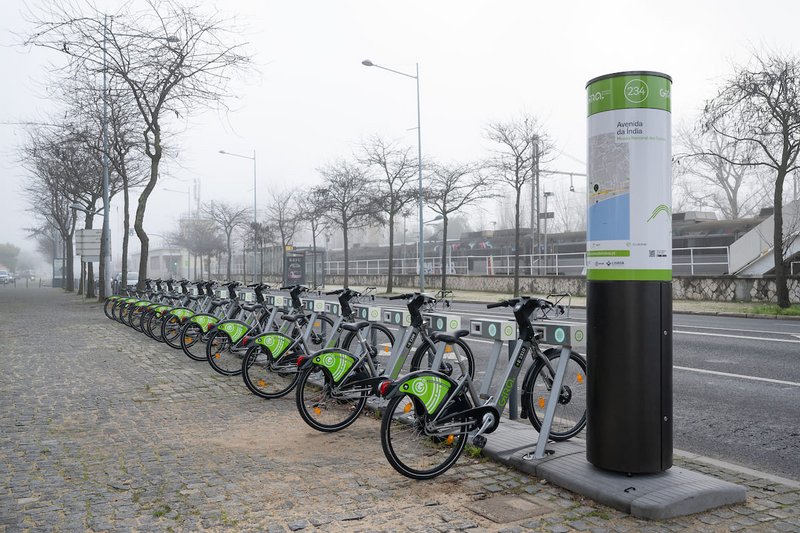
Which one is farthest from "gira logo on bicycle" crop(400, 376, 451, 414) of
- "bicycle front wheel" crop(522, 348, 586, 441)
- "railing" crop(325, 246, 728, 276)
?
"railing" crop(325, 246, 728, 276)

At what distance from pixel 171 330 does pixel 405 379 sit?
8.98 m

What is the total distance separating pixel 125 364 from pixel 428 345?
19.4 ft

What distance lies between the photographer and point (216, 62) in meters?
18.7

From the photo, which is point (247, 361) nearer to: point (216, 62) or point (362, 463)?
point (362, 463)

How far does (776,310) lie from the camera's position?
1878 centimetres

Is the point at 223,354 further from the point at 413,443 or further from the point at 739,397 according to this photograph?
the point at 739,397

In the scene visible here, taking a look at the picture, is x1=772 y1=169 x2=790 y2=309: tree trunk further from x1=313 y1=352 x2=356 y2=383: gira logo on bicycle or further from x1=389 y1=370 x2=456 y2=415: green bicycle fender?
x1=389 y1=370 x2=456 y2=415: green bicycle fender

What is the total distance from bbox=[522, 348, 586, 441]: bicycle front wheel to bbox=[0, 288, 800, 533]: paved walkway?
0.73 metres

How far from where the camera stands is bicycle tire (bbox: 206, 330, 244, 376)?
9031mm

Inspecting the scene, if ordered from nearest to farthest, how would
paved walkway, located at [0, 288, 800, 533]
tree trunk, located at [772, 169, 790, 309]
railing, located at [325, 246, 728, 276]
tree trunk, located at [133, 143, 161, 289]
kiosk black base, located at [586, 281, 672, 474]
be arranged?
paved walkway, located at [0, 288, 800, 533] → kiosk black base, located at [586, 281, 672, 474] → tree trunk, located at [772, 169, 790, 309] → tree trunk, located at [133, 143, 161, 289] → railing, located at [325, 246, 728, 276]

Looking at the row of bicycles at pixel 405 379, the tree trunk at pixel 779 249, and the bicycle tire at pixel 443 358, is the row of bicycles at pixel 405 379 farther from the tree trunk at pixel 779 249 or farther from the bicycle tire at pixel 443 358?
the tree trunk at pixel 779 249

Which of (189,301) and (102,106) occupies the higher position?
(102,106)

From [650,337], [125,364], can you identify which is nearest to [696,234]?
[125,364]

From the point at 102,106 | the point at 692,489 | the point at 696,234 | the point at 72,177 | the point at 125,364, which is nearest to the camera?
the point at 692,489
